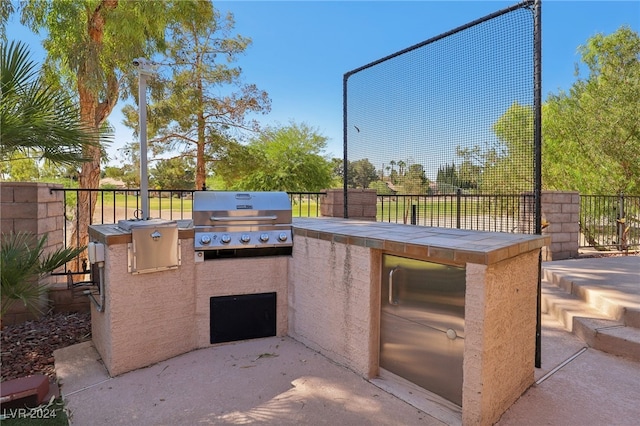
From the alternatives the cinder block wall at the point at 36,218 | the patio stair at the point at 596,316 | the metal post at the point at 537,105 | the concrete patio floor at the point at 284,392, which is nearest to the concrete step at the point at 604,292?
the patio stair at the point at 596,316

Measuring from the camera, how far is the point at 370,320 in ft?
7.84

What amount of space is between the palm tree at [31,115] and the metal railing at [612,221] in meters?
8.43

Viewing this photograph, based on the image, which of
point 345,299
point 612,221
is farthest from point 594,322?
point 612,221

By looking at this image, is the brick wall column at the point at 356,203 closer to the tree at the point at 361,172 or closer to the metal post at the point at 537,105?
the tree at the point at 361,172

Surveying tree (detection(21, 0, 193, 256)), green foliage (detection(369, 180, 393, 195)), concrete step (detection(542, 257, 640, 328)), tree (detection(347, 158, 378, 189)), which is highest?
tree (detection(21, 0, 193, 256))

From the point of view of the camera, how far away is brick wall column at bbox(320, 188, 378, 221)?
203 inches

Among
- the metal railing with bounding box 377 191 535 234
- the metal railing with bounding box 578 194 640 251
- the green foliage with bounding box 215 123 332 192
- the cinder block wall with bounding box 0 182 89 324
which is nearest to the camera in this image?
the cinder block wall with bounding box 0 182 89 324

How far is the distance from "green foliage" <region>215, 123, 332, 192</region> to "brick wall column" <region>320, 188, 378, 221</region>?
765 cm

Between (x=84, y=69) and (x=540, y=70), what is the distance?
7584mm

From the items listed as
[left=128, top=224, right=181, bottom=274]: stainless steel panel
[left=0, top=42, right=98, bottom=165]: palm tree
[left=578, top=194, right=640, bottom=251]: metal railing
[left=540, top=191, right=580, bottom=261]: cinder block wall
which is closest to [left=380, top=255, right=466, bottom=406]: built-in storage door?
[left=128, top=224, right=181, bottom=274]: stainless steel panel

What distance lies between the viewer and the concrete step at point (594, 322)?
2746 millimetres

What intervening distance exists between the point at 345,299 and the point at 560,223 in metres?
5.32

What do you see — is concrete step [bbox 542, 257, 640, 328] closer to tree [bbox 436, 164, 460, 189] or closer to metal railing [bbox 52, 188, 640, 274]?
metal railing [bbox 52, 188, 640, 274]

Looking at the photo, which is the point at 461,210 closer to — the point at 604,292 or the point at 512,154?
the point at 604,292
